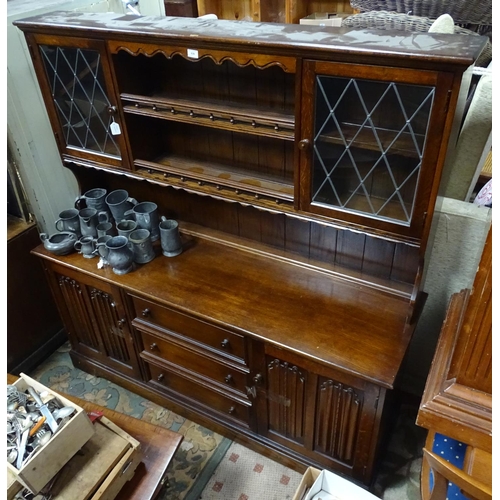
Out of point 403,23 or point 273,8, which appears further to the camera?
point 273,8

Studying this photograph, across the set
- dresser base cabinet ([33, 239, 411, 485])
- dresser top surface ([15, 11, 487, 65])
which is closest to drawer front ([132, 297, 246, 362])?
dresser base cabinet ([33, 239, 411, 485])

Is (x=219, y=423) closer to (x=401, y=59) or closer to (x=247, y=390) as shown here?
(x=247, y=390)

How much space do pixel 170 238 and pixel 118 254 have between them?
197 mm

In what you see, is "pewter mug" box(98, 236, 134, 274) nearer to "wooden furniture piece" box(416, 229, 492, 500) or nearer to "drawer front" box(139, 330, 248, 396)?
"drawer front" box(139, 330, 248, 396)

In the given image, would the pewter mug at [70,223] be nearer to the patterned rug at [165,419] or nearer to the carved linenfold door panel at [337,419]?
the patterned rug at [165,419]

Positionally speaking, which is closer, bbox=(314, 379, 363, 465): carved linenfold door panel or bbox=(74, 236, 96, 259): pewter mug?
bbox=(314, 379, 363, 465): carved linenfold door panel

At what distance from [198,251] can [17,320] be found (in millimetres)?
945

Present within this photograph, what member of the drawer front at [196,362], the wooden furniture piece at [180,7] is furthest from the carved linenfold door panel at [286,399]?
the wooden furniture piece at [180,7]

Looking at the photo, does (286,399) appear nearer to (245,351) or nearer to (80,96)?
(245,351)

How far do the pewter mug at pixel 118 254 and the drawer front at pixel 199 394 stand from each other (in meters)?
0.45

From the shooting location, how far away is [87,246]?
67.2 inches

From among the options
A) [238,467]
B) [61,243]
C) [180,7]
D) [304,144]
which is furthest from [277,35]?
[180,7]

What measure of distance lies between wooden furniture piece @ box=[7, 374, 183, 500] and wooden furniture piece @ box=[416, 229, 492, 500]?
0.86 metres

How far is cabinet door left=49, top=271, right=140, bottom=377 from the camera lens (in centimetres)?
173
